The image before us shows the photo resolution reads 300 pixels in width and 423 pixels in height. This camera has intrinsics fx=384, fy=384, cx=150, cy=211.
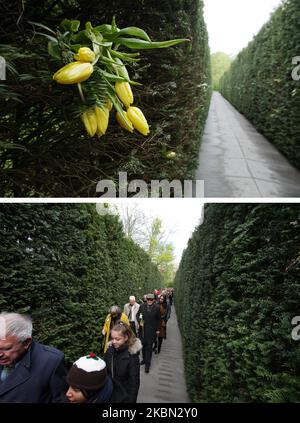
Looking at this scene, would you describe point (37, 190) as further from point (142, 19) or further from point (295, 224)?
point (142, 19)

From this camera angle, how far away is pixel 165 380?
536 cm

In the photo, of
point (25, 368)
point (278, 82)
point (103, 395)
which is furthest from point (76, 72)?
point (278, 82)

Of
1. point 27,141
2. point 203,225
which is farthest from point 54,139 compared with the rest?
point 203,225

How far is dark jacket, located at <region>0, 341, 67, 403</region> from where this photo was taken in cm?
163

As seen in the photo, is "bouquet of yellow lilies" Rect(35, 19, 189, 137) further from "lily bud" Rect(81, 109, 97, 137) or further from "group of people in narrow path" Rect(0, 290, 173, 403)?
"group of people in narrow path" Rect(0, 290, 173, 403)

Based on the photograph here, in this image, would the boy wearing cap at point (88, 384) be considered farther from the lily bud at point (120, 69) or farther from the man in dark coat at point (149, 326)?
the man in dark coat at point (149, 326)

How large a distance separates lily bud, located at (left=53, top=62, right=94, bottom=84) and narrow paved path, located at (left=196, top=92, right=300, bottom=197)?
13.8 feet

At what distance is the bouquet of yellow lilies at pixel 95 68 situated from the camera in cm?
85

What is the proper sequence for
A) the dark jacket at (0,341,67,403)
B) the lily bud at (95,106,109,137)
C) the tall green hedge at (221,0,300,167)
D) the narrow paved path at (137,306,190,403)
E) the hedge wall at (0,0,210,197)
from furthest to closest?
1. the tall green hedge at (221,0,300,167)
2. the narrow paved path at (137,306,190,403)
3. the dark jacket at (0,341,67,403)
4. the hedge wall at (0,0,210,197)
5. the lily bud at (95,106,109,137)

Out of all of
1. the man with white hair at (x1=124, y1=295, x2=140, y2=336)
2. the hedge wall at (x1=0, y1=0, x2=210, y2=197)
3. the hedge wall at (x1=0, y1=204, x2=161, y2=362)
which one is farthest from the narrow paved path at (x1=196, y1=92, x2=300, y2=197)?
the hedge wall at (x1=0, y1=0, x2=210, y2=197)

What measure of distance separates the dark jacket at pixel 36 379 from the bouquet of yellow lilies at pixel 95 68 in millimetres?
1201

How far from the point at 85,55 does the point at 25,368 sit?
1.38 metres

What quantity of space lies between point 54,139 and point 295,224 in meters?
1.15
